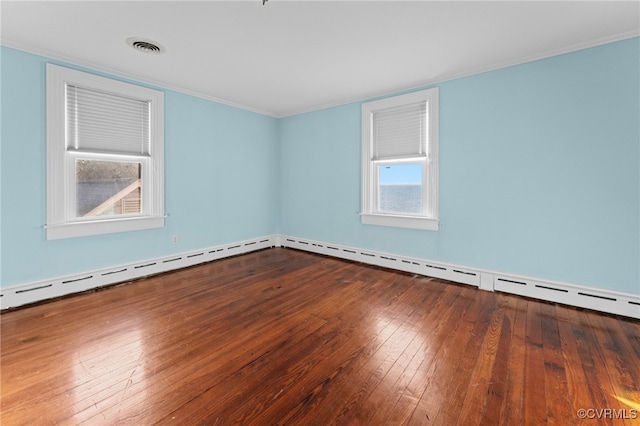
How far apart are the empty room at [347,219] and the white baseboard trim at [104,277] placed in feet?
0.06

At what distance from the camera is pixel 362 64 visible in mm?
3197

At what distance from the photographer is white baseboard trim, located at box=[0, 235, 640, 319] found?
2705mm

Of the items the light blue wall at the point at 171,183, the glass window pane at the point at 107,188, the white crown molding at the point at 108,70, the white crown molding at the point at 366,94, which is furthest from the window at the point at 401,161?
the glass window pane at the point at 107,188

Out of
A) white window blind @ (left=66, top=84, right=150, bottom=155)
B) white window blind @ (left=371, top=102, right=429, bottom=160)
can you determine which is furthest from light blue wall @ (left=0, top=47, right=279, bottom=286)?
white window blind @ (left=371, top=102, right=429, bottom=160)

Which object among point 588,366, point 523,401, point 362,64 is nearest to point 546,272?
point 588,366

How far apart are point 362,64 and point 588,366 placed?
3.29 m

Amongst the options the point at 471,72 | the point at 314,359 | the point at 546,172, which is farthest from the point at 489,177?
the point at 314,359

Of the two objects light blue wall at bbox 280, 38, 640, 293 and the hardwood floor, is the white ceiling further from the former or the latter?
the hardwood floor

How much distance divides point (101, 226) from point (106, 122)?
123cm

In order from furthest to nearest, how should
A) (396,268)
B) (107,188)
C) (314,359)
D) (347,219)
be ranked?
(347,219), (396,268), (107,188), (314,359)

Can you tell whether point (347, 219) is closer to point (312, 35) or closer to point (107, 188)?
point (312, 35)

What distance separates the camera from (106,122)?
334cm

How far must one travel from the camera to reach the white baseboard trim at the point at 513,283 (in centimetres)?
265

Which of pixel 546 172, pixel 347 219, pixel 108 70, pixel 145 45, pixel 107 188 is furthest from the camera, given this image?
pixel 347 219
